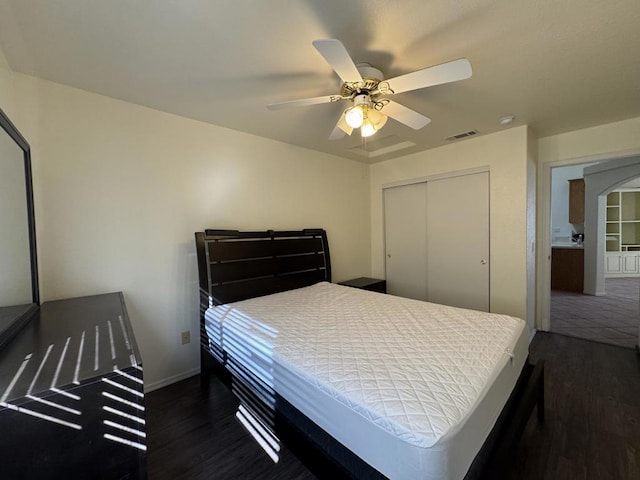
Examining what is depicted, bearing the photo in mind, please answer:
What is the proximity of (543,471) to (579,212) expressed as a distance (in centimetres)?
626

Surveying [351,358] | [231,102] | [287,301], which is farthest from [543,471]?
[231,102]

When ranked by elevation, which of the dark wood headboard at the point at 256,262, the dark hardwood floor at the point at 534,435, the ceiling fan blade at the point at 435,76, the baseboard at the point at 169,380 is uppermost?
the ceiling fan blade at the point at 435,76

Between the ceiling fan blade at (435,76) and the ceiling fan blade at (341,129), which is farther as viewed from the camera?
the ceiling fan blade at (341,129)

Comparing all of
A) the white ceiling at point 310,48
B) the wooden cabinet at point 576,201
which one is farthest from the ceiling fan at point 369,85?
the wooden cabinet at point 576,201

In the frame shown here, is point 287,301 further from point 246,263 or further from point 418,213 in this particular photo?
point 418,213

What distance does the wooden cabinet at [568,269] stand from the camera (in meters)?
5.30

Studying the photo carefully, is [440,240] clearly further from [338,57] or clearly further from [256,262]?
[338,57]

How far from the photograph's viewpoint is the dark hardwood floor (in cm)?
150

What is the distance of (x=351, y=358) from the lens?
4.51ft

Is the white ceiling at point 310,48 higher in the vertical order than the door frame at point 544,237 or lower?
higher

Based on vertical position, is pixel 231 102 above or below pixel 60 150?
above

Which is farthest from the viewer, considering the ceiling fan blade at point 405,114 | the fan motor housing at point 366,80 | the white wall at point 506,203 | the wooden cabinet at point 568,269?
the wooden cabinet at point 568,269

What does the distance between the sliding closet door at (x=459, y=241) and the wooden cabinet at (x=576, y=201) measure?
4.33m

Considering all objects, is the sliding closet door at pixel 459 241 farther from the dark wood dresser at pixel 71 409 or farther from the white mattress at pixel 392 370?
the dark wood dresser at pixel 71 409
